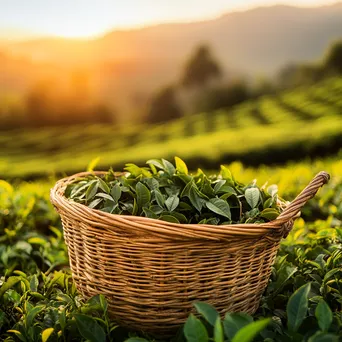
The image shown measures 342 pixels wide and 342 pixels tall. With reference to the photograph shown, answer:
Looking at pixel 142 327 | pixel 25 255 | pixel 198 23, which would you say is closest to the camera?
pixel 142 327

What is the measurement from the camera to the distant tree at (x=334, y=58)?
46.6 feet

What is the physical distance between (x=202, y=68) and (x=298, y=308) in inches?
588

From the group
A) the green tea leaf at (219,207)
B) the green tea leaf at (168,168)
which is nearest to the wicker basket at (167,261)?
the green tea leaf at (219,207)

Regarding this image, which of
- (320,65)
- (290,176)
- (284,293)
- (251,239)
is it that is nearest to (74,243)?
(251,239)

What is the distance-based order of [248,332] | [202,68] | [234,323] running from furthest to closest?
[202,68] → [234,323] → [248,332]

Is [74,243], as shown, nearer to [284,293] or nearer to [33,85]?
[284,293]

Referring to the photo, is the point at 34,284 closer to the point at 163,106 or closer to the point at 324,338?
the point at 324,338

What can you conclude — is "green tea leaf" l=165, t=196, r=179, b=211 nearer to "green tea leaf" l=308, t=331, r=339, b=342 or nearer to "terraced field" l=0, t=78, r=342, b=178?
"green tea leaf" l=308, t=331, r=339, b=342

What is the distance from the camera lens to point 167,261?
1310 mm

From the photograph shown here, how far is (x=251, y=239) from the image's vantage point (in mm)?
1331

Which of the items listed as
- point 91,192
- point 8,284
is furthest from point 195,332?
point 8,284

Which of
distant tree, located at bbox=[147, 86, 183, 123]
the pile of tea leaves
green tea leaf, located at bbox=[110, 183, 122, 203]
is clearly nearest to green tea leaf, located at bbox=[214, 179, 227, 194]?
the pile of tea leaves

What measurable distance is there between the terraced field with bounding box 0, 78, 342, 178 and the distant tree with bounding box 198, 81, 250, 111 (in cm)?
36

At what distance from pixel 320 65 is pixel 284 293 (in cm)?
1343
